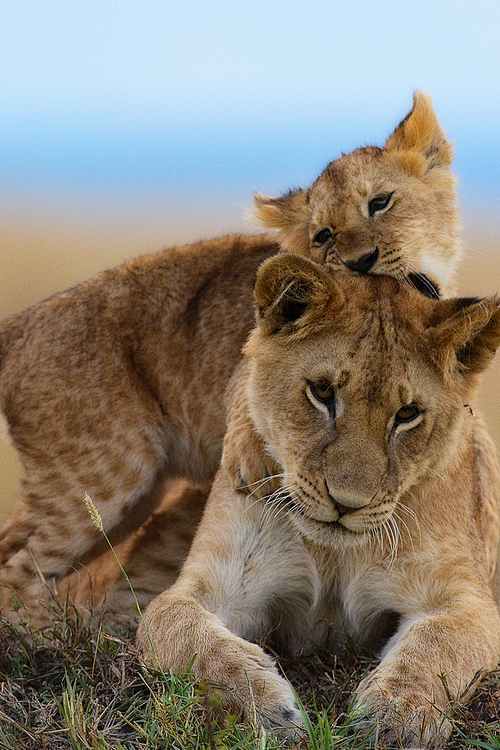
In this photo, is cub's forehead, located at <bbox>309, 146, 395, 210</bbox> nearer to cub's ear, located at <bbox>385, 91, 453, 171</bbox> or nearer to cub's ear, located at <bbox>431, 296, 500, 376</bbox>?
cub's ear, located at <bbox>385, 91, 453, 171</bbox>

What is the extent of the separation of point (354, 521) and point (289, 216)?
2.08 m

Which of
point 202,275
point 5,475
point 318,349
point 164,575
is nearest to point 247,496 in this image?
Result: point 318,349

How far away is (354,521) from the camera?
302 centimetres

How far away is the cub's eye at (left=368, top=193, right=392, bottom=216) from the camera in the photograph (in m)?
4.12

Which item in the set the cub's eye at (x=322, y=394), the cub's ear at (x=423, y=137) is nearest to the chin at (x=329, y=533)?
the cub's eye at (x=322, y=394)

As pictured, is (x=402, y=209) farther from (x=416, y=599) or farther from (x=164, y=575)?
(x=164, y=575)

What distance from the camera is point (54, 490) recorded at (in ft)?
15.9

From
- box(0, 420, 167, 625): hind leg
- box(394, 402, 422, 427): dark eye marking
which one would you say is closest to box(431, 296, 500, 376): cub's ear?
box(394, 402, 422, 427): dark eye marking

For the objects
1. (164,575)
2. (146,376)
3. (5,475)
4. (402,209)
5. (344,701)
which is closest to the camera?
(344,701)

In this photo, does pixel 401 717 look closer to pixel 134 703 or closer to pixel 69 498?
pixel 134 703

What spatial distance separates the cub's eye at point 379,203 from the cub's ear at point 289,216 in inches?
17.5

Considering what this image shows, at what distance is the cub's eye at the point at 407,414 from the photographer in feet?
10.3

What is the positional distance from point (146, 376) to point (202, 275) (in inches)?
25.9

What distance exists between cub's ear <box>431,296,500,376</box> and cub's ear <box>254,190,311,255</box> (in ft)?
4.43
